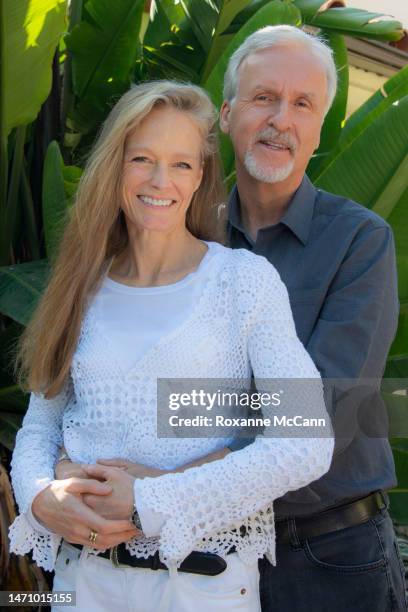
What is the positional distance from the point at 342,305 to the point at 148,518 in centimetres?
65

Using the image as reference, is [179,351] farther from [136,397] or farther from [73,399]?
[73,399]

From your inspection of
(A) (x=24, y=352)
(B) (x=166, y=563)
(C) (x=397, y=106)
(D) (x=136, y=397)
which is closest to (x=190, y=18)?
(C) (x=397, y=106)

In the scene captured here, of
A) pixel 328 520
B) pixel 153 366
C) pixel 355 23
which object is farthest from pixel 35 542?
pixel 355 23

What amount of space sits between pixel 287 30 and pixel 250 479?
1284mm

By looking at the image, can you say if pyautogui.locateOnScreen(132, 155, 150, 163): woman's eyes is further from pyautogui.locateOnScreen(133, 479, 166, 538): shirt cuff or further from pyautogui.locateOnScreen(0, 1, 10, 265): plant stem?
pyautogui.locateOnScreen(0, 1, 10, 265): plant stem

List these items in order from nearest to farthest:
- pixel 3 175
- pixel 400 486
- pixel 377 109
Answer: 1. pixel 400 486
2. pixel 377 109
3. pixel 3 175

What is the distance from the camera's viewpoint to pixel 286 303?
169 centimetres

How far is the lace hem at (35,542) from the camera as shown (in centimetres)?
172

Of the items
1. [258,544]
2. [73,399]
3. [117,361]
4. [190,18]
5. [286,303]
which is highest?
[190,18]

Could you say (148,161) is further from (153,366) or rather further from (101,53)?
(101,53)

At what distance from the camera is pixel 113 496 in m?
1.57

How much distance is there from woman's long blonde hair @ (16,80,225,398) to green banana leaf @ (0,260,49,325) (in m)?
0.74

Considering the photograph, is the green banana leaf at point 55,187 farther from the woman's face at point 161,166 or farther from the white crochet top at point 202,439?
the white crochet top at point 202,439

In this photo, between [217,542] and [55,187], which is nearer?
[217,542]
